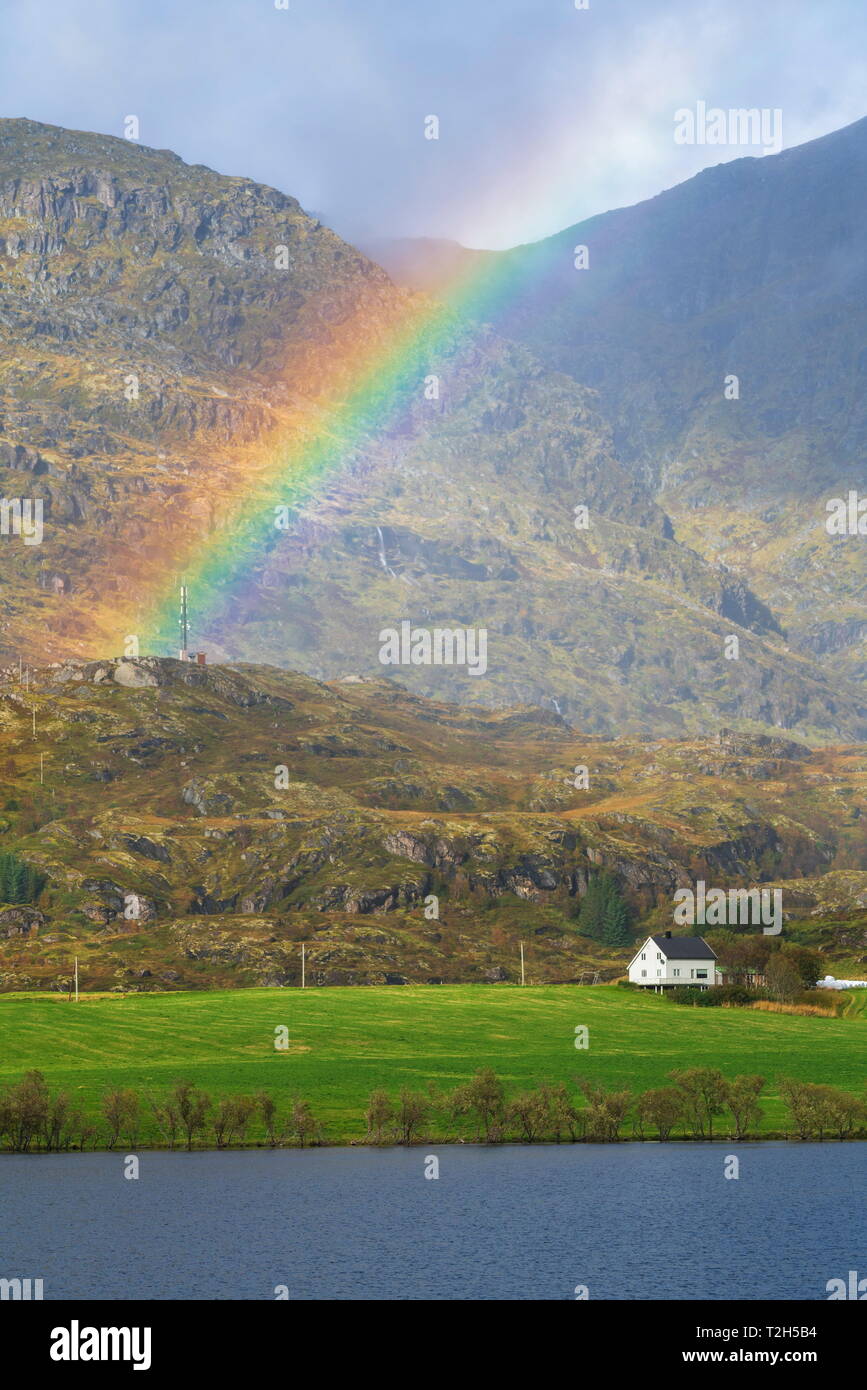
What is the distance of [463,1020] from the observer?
611 feet

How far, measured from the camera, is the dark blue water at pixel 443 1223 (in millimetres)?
79438

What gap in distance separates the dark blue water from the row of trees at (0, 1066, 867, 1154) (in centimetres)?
300

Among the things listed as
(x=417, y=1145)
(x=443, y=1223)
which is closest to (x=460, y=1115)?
(x=417, y=1145)

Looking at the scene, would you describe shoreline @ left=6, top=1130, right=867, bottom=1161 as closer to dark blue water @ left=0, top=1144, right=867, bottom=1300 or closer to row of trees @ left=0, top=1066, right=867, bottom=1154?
row of trees @ left=0, top=1066, right=867, bottom=1154

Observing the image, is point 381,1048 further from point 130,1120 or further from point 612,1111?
point 130,1120

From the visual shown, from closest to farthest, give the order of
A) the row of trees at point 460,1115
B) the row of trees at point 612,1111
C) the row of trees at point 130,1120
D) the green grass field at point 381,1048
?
the row of trees at point 130,1120 < the row of trees at point 460,1115 < the row of trees at point 612,1111 < the green grass field at point 381,1048

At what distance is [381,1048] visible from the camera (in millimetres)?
164875

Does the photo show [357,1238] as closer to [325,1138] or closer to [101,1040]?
[325,1138]

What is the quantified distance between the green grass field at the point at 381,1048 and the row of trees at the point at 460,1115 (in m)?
2.12

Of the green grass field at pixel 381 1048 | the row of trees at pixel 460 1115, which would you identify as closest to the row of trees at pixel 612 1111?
the row of trees at pixel 460 1115

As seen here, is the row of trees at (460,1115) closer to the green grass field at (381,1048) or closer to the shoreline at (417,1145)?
the shoreline at (417,1145)
